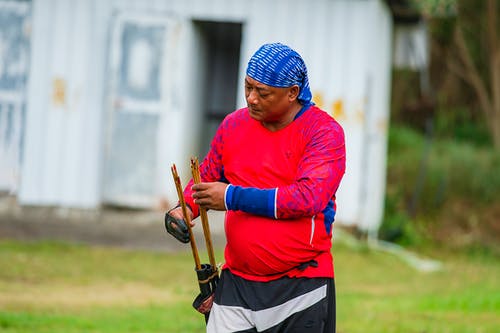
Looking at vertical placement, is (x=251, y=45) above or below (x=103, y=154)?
above

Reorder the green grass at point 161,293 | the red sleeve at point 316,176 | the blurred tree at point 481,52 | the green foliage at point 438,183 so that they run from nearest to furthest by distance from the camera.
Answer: the red sleeve at point 316,176 → the green grass at point 161,293 → the green foliage at point 438,183 → the blurred tree at point 481,52

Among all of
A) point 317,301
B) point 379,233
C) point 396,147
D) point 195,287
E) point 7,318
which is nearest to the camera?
point 317,301

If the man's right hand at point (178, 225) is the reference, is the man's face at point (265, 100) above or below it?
above

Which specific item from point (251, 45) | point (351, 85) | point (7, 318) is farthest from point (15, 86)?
point (7, 318)

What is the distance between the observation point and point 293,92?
4566 millimetres

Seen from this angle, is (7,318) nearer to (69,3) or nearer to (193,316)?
(193,316)

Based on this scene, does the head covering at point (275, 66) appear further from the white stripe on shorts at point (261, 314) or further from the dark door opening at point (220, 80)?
the dark door opening at point (220, 80)

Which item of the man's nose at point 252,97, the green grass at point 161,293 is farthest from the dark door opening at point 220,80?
the man's nose at point 252,97

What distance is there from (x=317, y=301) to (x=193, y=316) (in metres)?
4.18

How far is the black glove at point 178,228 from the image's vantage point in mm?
4668

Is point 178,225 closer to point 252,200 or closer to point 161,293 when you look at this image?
point 252,200

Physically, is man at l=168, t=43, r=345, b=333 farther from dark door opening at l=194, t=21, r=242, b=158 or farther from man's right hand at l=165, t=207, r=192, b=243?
dark door opening at l=194, t=21, r=242, b=158

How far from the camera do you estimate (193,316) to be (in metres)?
8.66

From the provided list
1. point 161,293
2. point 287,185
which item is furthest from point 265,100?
point 161,293
